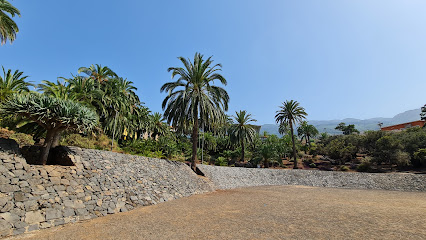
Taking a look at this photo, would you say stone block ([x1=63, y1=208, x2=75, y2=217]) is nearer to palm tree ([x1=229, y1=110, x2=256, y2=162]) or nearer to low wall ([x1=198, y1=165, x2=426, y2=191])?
low wall ([x1=198, y1=165, x2=426, y2=191])

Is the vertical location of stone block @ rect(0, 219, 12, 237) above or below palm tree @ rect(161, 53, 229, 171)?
below

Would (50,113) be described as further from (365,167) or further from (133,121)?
(365,167)

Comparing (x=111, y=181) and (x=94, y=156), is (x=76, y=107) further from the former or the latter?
(x=111, y=181)

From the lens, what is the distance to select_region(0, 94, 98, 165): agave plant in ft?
30.4

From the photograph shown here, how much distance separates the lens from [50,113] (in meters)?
9.68

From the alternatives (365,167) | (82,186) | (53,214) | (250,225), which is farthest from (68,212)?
(365,167)

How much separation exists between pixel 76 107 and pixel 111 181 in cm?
434

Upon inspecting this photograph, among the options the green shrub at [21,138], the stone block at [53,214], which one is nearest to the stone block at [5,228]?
the stone block at [53,214]

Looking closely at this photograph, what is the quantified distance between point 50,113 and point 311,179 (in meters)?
27.0

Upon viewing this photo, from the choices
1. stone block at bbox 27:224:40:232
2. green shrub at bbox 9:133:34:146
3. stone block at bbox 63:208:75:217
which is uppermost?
green shrub at bbox 9:133:34:146

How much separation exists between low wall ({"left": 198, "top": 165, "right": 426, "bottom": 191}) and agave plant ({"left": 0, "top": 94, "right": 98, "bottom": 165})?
13.2m

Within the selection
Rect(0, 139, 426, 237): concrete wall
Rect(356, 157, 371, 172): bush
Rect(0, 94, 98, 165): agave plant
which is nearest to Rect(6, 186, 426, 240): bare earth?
Rect(0, 139, 426, 237): concrete wall

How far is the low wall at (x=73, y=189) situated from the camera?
719 centimetres

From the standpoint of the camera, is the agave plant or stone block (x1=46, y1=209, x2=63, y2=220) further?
the agave plant
